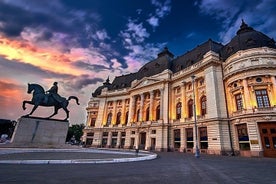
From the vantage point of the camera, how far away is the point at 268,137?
22047mm

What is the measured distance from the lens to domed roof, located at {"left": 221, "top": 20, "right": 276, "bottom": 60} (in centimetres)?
2727

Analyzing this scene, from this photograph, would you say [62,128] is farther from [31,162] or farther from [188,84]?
[188,84]

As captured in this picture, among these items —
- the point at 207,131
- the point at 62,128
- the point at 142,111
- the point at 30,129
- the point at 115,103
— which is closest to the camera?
the point at 30,129

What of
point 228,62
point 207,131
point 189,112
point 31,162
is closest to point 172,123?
point 189,112

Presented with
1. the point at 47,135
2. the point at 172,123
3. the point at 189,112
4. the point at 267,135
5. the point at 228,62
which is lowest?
the point at 47,135

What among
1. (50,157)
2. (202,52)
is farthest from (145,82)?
(50,157)

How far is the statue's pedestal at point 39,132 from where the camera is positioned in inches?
680

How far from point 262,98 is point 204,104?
9.29 m

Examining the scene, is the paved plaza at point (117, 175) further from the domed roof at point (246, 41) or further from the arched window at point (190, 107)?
the domed roof at point (246, 41)

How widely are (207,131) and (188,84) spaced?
36.3ft

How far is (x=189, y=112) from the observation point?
111 ft

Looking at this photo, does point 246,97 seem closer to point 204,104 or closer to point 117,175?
point 204,104

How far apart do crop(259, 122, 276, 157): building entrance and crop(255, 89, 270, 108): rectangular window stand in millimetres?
2901

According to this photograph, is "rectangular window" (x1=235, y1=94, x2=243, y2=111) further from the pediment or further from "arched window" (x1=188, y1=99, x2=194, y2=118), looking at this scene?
the pediment
